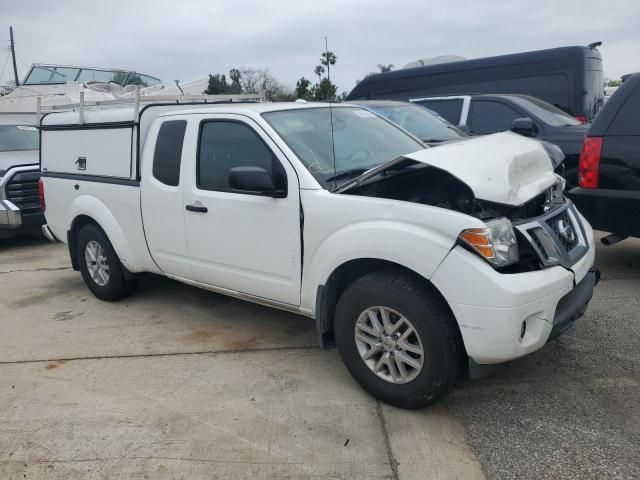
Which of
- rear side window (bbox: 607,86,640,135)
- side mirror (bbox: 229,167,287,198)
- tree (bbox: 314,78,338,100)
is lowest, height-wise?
side mirror (bbox: 229,167,287,198)

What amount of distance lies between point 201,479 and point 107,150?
10.9ft

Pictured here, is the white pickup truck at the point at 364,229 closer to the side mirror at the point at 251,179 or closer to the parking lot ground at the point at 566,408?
the side mirror at the point at 251,179

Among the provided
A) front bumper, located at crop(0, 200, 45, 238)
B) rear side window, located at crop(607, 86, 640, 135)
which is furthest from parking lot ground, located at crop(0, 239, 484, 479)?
front bumper, located at crop(0, 200, 45, 238)

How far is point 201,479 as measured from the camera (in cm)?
288

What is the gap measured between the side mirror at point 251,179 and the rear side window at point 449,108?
219 inches

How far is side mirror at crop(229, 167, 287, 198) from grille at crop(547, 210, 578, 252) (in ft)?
5.37

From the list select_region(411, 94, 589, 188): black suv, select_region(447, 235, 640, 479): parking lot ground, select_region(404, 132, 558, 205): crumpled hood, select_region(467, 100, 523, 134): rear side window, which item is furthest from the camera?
select_region(467, 100, 523, 134): rear side window

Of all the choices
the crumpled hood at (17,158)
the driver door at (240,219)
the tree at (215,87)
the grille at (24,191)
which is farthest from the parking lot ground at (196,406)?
the tree at (215,87)

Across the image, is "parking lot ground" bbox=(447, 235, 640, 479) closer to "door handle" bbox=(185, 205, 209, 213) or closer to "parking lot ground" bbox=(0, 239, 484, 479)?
"parking lot ground" bbox=(0, 239, 484, 479)

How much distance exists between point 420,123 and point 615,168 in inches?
106

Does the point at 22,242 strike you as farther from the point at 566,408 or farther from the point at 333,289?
the point at 566,408

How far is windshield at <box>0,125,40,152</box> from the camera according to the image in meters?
9.59

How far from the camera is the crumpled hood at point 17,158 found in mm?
8609

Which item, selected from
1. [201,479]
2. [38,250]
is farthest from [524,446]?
[38,250]
